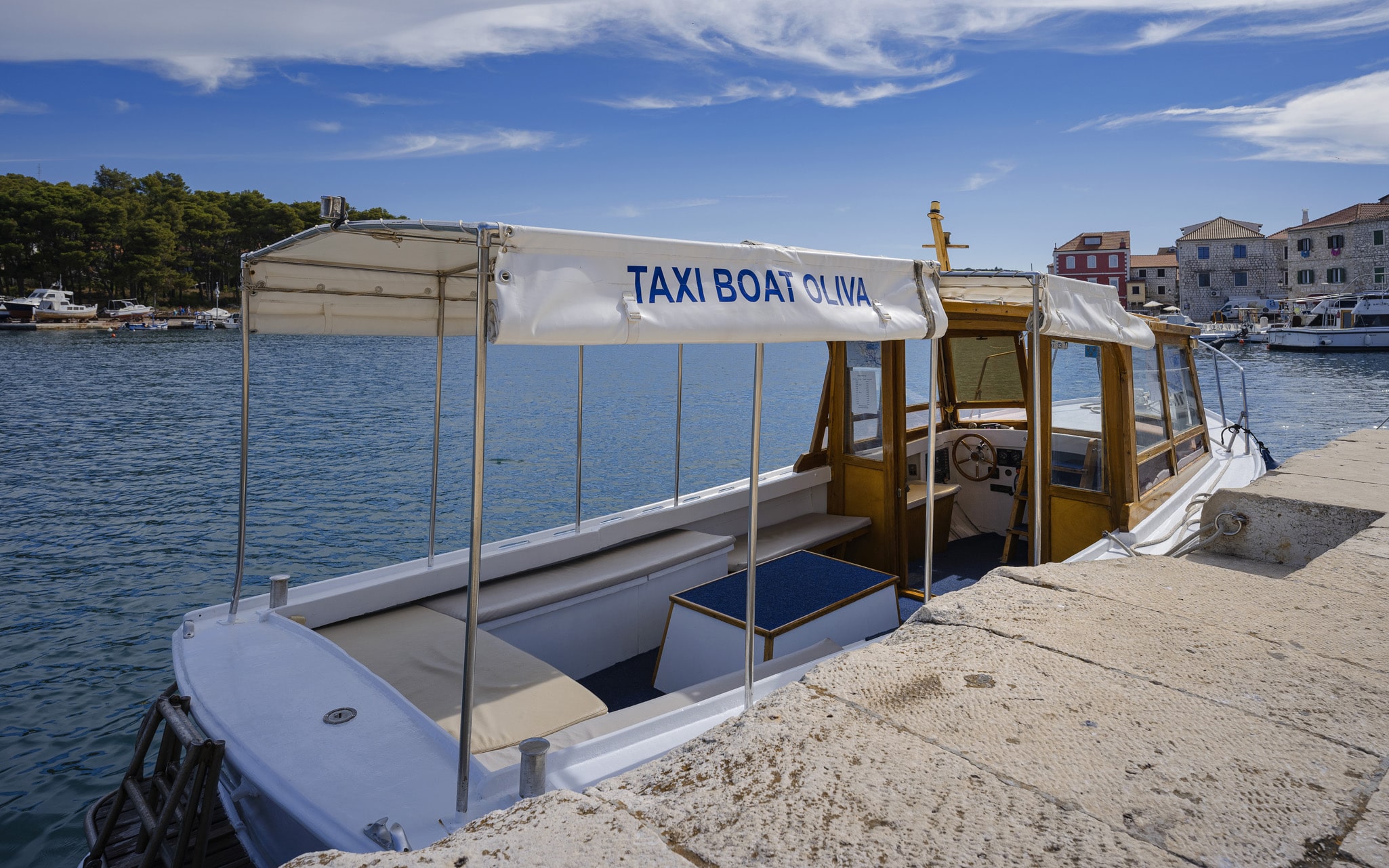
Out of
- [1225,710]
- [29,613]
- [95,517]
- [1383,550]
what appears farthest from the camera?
[95,517]

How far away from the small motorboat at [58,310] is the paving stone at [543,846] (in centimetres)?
8583

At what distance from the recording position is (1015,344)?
783 cm

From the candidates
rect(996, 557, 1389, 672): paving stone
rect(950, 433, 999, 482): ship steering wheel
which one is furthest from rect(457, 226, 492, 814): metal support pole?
rect(950, 433, 999, 482): ship steering wheel

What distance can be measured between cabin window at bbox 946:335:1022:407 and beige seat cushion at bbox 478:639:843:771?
468 cm

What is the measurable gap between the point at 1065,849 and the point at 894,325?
2519 mm

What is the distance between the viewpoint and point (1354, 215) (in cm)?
6266

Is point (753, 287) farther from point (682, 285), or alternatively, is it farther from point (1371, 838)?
point (1371, 838)

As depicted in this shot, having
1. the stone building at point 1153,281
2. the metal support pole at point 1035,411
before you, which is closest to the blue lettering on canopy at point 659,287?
the metal support pole at point 1035,411

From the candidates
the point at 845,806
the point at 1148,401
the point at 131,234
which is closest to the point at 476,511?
the point at 845,806

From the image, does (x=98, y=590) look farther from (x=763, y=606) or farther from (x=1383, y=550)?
(x=1383, y=550)

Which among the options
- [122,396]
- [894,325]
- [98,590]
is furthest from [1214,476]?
[122,396]

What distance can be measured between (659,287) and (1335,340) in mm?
62899

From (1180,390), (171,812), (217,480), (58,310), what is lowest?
(217,480)

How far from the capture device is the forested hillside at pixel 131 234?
2876 inches
